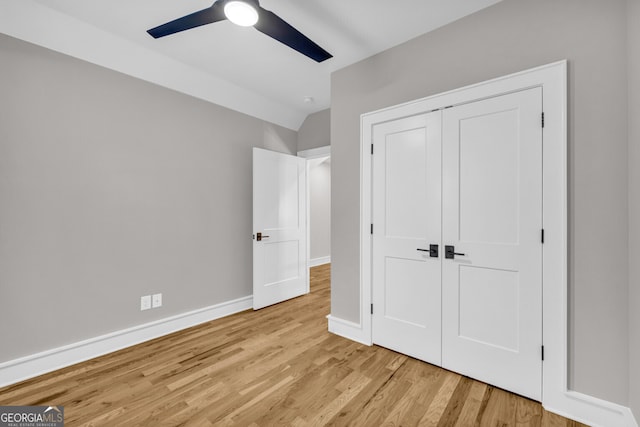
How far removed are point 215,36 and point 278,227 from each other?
2.24 metres

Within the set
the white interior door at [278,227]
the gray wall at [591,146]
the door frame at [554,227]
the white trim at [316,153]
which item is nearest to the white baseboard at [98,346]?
the white interior door at [278,227]

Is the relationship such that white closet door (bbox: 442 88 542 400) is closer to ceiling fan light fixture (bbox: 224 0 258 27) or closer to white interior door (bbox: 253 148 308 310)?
ceiling fan light fixture (bbox: 224 0 258 27)

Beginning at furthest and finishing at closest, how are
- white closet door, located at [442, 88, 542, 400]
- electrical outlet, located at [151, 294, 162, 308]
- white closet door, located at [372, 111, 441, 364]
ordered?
electrical outlet, located at [151, 294, 162, 308] → white closet door, located at [372, 111, 441, 364] → white closet door, located at [442, 88, 542, 400]

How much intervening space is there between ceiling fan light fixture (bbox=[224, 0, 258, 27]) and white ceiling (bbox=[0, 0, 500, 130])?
20.2 inches

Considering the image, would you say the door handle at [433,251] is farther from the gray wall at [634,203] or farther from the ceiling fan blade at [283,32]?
the ceiling fan blade at [283,32]

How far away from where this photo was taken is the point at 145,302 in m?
2.76

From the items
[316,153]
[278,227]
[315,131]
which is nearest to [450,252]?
[278,227]

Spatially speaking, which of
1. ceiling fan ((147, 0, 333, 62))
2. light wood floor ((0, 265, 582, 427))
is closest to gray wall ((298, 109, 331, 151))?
ceiling fan ((147, 0, 333, 62))

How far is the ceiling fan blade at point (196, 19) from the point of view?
62.1 inches

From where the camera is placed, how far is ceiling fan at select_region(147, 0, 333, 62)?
1.56m

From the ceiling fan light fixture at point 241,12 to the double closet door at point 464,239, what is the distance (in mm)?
1372

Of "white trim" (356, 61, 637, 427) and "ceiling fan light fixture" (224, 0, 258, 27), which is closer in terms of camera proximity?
"ceiling fan light fixture" (224, 0, 258, 27)

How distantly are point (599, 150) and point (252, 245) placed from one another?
3.34m

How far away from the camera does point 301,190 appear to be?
4211mm
